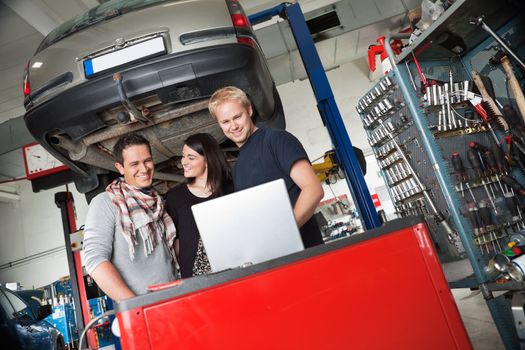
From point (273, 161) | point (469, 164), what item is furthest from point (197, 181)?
point (469, 164)

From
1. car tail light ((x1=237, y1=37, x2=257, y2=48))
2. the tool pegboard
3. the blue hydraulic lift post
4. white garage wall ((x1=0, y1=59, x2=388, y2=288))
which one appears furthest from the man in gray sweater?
white garage wall ((x1=0, y1=59, x2=388, y2=288))

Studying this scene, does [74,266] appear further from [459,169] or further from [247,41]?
[459,169]

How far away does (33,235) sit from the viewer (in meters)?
10.0

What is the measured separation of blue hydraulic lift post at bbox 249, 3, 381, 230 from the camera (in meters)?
2.37

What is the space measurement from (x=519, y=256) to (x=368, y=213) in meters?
0.87

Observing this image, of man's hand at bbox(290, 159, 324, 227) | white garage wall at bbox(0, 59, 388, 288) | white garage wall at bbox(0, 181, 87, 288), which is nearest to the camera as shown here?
man's hand at bbox(290, 159, 324, 227)

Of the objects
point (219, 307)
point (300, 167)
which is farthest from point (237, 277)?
point (300, 167)

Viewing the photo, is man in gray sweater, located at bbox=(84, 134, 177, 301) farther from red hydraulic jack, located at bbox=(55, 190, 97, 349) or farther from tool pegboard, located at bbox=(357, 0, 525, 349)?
red hydraulic jack, located at bbox=(55, 190, 97, 349)

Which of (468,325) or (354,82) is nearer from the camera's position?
(468,325)

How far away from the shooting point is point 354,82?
876cm

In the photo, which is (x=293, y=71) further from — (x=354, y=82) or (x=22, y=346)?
(x=22, y=346)

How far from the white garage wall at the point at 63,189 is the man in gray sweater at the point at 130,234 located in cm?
691

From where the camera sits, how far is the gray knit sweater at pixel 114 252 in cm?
147

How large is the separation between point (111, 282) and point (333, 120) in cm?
173
